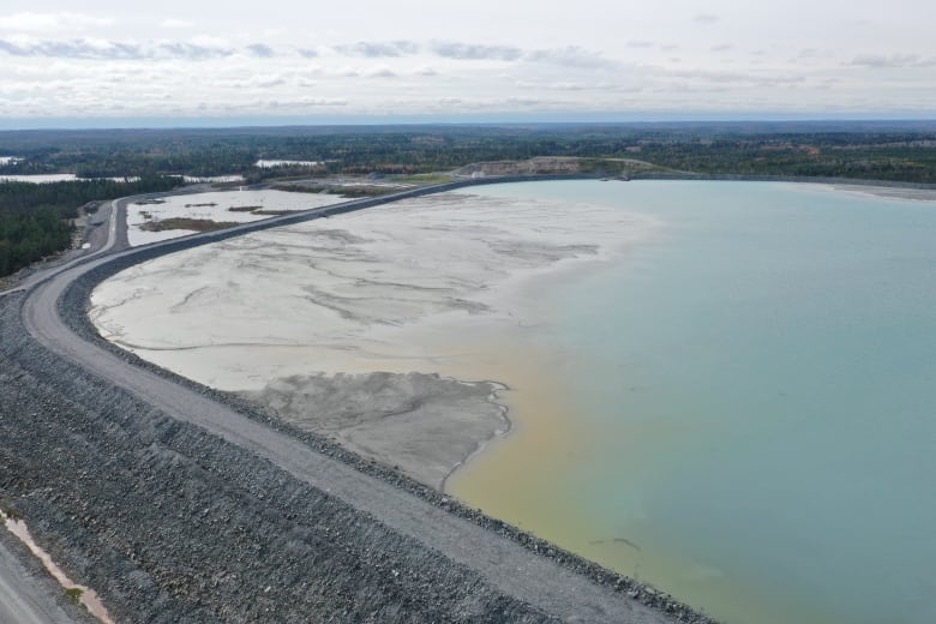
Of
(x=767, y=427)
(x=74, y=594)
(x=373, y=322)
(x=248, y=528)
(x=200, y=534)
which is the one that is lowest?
(x=74, y=594)

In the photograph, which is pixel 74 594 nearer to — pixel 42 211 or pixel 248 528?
pixel 248 528

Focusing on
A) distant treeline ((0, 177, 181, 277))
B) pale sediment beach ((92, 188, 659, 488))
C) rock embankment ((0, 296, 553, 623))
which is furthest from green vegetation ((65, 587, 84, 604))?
distant treeline ((0, 177, 181, 277))

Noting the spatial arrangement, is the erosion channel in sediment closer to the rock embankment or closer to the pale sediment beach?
the rock embankment

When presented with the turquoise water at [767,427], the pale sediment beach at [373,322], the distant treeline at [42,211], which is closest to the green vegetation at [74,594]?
the pale sediment beach at [373,322]

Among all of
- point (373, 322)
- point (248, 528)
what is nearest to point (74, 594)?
point (248, 528)

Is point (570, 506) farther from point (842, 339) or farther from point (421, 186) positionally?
point (421, 186)

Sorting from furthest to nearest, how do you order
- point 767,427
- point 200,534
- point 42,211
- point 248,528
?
point 42,211 < point 767,427 < point 200,534 < point 248,528
